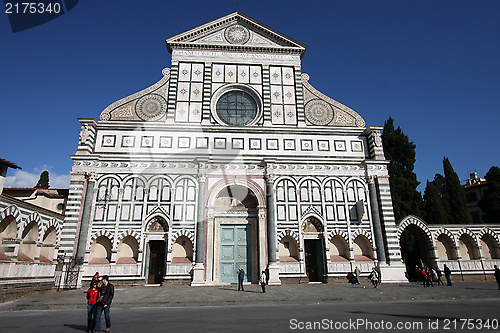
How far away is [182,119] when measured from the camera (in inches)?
800

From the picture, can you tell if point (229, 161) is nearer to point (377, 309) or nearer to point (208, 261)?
point (208, 261)

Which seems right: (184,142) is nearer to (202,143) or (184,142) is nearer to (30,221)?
(202,143)

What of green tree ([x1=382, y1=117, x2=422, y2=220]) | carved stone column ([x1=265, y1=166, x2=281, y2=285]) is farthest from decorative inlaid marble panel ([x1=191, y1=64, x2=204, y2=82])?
green tree ([x1=382, y1=117, x2=422, y2=220])

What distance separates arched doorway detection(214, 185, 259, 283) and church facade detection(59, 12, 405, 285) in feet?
0.20

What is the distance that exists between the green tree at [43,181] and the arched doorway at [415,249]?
31861 millimetres

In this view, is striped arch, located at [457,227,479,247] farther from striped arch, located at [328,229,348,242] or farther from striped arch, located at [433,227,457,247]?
striped arch, located at [328,229,348,242]

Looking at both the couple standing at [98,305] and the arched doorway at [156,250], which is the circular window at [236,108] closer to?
the arched doorway at [156,250]

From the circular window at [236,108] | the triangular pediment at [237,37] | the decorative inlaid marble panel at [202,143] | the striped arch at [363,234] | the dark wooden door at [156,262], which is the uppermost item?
the triangular pediment at [237,37]

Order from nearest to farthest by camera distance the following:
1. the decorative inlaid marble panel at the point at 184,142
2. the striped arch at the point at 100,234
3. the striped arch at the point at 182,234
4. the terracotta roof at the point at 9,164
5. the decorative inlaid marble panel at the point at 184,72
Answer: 1. the terracotta roof at the point at 9,164
2. the striped arch at the point at 100,234
3. the striped arch at the point at 182,234
4. the decorative inlaid marble panel at the point at 184,142
5. the decorative inlaid marble panel at the point at 184,72

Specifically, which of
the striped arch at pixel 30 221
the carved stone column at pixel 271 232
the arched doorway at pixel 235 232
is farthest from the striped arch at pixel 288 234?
the striped arch at pixel 30 221

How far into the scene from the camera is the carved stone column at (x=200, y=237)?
1694 cm

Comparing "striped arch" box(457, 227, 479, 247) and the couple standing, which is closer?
the couple standing

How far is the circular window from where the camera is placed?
21.1 m

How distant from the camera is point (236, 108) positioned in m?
21.4
